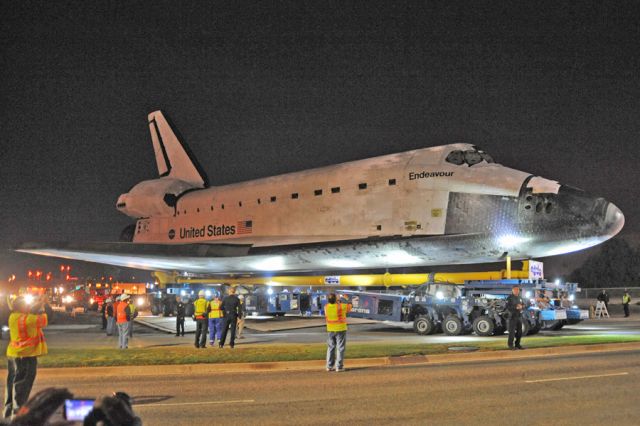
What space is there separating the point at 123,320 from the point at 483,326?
36.9ft

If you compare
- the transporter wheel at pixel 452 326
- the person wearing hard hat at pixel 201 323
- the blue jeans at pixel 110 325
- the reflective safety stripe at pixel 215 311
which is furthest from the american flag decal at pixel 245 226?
the transporter wheel at pixel 452 326

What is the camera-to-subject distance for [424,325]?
21.9 meters

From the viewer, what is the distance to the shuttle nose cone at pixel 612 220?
1744 centimetres

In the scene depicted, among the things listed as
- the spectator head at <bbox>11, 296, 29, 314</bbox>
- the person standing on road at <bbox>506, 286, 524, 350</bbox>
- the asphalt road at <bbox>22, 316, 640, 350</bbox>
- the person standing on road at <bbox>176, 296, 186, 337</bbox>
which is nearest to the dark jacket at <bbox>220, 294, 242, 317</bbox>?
the asphalt road at <bbox>22, 316, 640, 350</bbox>

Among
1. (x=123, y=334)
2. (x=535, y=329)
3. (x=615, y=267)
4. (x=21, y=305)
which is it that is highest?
(x=615, y=267)

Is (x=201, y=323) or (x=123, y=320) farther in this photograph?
(x=201, y=323)

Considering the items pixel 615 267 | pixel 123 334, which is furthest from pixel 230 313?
pixel 615 267

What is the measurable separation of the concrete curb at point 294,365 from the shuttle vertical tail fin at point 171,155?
21.2 metres

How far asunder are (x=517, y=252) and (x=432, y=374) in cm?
877

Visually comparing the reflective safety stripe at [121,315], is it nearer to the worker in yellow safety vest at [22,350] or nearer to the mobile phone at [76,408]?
the worker in yellow safety vest at [22,350]

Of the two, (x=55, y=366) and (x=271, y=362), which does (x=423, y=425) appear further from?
(x=55, y=366)

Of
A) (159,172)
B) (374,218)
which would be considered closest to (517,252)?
(374,218)

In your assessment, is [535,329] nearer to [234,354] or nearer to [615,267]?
[234,354]

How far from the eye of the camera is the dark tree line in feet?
284
